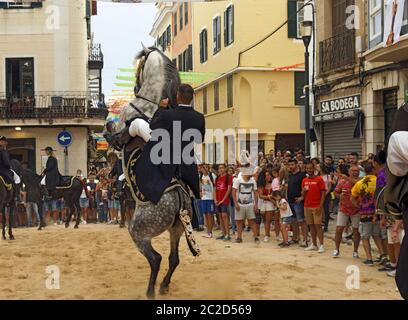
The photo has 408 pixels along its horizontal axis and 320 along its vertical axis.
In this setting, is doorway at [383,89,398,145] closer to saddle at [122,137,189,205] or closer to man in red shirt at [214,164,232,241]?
man in red shirt at [214,164,232,241]

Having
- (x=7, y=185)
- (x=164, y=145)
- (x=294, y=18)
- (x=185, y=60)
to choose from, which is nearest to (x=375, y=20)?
(x=294, y=18)

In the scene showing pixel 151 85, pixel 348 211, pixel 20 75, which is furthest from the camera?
pixel 20 75

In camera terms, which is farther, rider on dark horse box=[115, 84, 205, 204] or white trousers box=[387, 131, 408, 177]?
rider on dark horse box=[115, 84, 205, 204]

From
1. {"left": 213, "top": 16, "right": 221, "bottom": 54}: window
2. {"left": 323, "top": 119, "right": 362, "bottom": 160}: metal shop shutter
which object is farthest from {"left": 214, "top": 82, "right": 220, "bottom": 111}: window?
{"left": 323, "top": 119, "right": 362, "bottom": 160}: metal shop shutter

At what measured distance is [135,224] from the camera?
20.7 feet

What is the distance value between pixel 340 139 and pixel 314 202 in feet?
23.4

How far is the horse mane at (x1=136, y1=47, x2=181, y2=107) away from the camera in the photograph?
661cm

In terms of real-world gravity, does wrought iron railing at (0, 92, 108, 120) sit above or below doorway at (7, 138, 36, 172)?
above

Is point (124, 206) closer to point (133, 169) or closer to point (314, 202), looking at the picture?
point (314, 202)

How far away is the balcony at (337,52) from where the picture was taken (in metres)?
15.6

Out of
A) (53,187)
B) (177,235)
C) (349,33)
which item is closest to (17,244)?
(53,187)

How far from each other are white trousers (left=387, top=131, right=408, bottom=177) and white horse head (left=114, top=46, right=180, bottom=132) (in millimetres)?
3424

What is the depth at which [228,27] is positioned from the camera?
13.7 metres

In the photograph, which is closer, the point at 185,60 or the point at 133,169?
the point at 133,169
